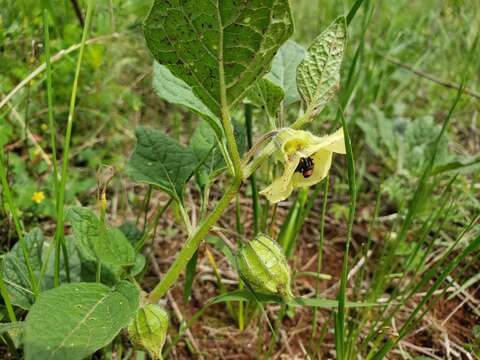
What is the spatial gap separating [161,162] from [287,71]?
37 cm

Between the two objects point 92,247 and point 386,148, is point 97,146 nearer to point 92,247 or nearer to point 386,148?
point 92,247

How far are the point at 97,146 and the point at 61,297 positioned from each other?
3.95 ft

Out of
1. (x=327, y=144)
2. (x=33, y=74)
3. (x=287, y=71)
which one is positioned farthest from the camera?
(x=33, y=74)

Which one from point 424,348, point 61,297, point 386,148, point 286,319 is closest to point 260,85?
point 61,297

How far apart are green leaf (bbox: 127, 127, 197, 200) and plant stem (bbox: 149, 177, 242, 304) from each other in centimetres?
13

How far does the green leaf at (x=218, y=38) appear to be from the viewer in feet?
2.44

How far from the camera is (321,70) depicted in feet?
3.26

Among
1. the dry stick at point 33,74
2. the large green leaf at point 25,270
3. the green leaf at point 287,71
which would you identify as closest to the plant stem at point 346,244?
the green leaf at point 287,71

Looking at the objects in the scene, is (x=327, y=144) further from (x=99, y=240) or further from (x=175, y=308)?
(x=175, y=308)

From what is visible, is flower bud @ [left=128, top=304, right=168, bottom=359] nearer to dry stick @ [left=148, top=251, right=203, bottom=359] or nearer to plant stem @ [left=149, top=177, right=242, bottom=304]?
plant stem @ [left=149, top=177, right=242, bottom=304]

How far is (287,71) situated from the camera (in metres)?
1.23

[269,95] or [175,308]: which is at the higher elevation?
[269,95]

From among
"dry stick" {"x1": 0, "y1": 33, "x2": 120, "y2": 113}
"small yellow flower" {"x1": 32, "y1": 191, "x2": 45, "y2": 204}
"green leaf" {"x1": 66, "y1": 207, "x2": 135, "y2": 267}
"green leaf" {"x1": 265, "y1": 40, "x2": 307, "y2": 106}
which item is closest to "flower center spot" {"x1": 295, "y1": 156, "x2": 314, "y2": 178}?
"green leaf" {"x1": 265, "y1": 40, "x2": 307, "y2": 106}

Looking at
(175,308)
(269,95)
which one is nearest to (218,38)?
(269,95)
